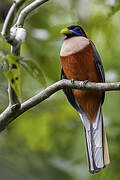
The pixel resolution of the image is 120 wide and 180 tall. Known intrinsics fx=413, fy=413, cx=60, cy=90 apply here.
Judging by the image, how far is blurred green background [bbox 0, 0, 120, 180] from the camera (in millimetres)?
4605

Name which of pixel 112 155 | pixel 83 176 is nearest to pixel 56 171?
pixel 83 176

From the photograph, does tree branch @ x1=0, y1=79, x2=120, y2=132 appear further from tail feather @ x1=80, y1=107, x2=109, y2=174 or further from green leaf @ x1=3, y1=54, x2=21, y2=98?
tail feather @ x1=80, y1=107, x2=109, y2=174

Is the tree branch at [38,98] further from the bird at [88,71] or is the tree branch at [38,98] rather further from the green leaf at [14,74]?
the bird at [88,71]

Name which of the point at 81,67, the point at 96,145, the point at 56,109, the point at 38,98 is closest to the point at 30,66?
the point at 38,98

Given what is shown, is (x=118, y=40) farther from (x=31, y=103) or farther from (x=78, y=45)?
(x=31, y=103)

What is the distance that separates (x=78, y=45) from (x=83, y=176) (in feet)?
5.46

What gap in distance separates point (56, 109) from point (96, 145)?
1413 mm

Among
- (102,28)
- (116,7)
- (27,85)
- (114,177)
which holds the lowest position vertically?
(114,177)

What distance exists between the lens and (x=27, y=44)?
16.4ft

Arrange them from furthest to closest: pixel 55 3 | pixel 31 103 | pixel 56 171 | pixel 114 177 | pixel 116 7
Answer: pixel 55 3 → pixel 56 171 → pixel 114 177 → pixel 116 7 → pixel 31 103

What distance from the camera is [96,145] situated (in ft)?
12.2

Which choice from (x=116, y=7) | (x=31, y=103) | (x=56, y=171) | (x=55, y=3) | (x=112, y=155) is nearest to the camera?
(x=31, y=103)

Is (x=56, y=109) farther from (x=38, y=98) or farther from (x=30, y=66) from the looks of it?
(x=30, y=66)

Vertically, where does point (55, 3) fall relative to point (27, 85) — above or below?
above
